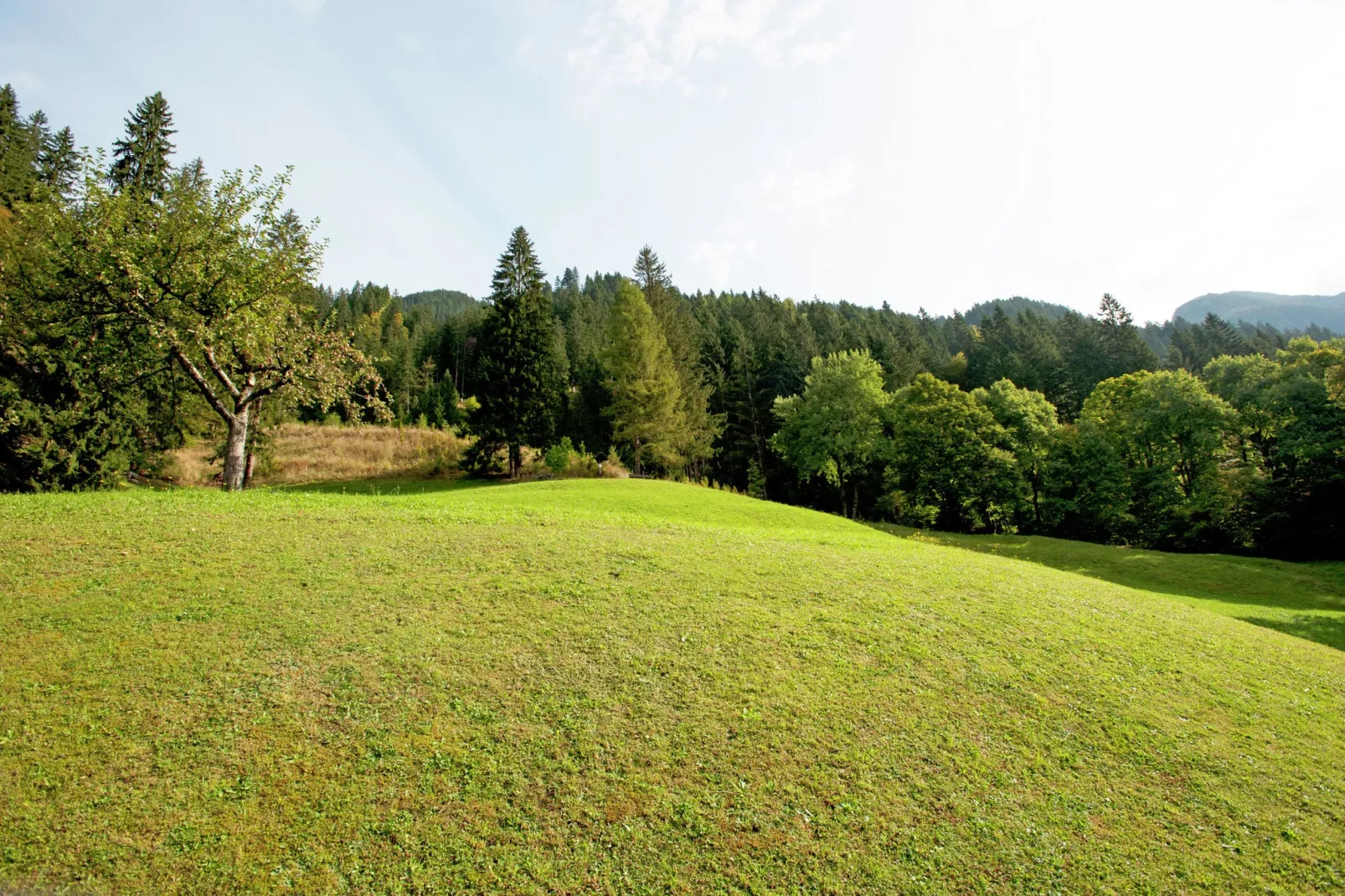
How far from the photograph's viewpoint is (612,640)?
356 inches

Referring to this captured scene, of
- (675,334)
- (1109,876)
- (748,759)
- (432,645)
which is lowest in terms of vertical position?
(1109,876)

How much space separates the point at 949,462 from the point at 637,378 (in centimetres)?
2645

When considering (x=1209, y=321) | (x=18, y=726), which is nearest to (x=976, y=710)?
(x=18, y=726)

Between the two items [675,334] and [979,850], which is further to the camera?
[675,334]

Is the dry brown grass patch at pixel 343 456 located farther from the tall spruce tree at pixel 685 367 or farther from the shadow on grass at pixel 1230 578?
the shadow on grass at pixel 1230 578

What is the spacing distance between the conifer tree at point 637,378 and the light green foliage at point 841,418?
15.3 m

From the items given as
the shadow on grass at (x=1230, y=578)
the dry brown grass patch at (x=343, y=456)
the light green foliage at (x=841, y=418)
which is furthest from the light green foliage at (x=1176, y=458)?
the dry brown grass patch at (x=343, y=456)

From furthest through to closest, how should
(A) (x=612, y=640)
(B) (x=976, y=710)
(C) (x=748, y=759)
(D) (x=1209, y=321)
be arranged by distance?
1. (D) (x=1209, y=321)
2. (A) (x=612, y=640)
3. (B) (x=976, y=710)
4. (C) (x=748, y=759)

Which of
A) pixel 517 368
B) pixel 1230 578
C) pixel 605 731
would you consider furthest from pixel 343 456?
pixel 1230 578

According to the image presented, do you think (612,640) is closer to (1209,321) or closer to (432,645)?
(432,645)

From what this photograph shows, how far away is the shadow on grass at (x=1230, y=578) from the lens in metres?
18.7

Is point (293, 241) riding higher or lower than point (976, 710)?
higher

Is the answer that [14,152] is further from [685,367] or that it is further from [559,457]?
[685,367]

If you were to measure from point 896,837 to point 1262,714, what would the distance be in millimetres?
7827
